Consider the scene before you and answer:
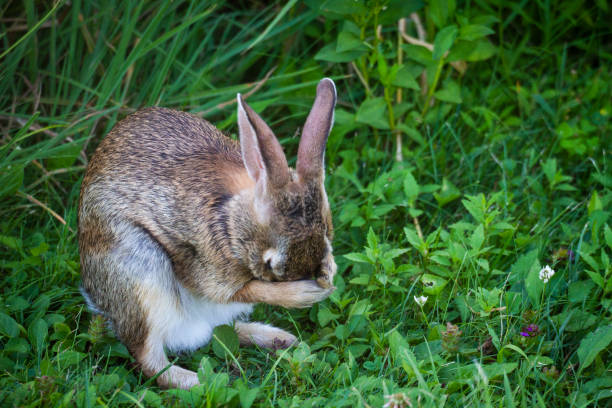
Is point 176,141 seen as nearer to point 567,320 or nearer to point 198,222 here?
point 198,222

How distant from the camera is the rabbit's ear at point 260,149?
2.98 meters

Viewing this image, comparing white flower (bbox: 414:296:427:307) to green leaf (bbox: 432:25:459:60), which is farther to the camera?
green leaf (bbox: 432:25:459:60)

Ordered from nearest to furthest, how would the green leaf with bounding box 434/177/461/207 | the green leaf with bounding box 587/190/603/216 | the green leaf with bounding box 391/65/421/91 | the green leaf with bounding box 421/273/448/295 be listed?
1. the green leaf with bounding box 421/273/448/295
2. the green leaf with bounding box 587/190/603/216
3. the green leaf with bounding box 434/177/461/207
4. the green leaf with bounding box 391/65/421/91

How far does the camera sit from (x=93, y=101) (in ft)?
15.2

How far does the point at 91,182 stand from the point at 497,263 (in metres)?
2.29

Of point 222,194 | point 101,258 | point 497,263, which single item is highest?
point 222,194

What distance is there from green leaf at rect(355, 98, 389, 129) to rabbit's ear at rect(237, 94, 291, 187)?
160 cm

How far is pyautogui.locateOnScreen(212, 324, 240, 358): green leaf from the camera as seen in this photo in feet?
11.4

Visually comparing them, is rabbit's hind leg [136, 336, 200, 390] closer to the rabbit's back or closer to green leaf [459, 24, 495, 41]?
the rabbit's back

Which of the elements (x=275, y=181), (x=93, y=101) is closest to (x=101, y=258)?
(x=275, y=181)

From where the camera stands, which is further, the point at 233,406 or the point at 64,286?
the point at 64,286

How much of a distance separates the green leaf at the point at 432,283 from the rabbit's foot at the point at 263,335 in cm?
76

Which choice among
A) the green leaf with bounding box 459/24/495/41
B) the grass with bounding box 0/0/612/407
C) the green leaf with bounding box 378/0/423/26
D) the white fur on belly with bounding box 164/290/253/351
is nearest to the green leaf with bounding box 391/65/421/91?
the grass with bounding box 0/0/612/407

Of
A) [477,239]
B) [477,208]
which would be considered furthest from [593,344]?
[477,208]
